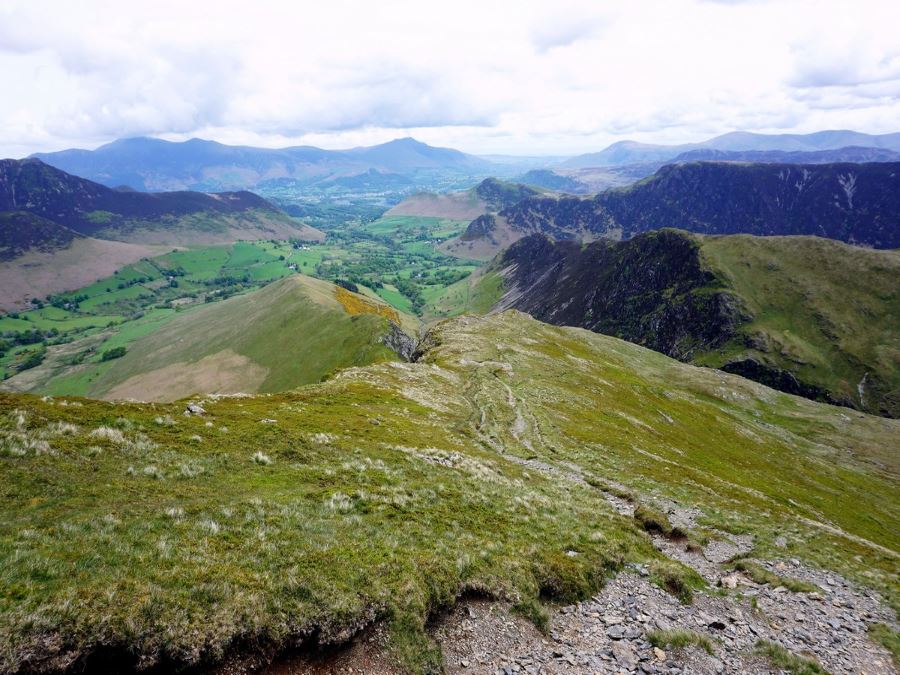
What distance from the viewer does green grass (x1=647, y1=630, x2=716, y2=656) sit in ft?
56.8

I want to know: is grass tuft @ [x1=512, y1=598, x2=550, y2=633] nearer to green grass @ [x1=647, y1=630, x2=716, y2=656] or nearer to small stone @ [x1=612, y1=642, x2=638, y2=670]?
small stone @ [x1=612, y1=642, x2=638, y2=670]

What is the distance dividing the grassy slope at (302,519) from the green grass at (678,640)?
331 cm

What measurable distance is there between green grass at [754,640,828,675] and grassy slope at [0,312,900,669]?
15.1 feet

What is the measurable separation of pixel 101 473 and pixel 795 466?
11375cm

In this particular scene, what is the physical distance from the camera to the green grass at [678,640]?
17312 mm

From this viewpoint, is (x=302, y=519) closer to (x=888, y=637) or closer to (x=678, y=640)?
(x=678, y=640)

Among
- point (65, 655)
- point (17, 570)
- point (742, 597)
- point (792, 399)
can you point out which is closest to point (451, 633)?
point (65, 655)

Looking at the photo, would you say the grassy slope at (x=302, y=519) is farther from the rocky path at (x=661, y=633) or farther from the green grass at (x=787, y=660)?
the green grass at (x=787, y=660)

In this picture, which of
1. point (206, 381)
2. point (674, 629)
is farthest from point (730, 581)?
point (206, 381)

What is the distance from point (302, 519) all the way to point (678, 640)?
54.5ft

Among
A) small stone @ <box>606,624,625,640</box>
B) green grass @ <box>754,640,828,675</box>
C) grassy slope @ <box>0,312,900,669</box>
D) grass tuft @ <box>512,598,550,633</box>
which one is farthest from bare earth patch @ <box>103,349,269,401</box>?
green grass @ <box>754,640,828,675</box>

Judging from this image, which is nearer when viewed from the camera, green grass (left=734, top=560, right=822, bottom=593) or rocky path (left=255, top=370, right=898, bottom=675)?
rocky path (left=255, top=370, right=898, bottom=675)

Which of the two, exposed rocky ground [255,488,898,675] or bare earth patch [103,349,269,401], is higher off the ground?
exposed rocky ground [255,488,898,675]

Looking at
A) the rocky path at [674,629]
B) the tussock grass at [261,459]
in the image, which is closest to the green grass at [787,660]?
the rocky path at [674,629]
